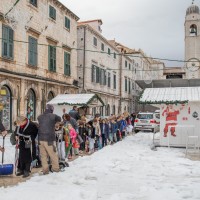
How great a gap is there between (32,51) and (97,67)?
40.0ft

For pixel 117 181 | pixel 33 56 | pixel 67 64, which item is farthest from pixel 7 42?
pixel 117 181

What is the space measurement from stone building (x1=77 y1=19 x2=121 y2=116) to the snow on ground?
1454 centimetres

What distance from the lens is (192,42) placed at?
65.6 m

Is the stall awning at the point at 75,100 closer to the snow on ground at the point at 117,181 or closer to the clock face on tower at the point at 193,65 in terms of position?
the snow on ground at the point at 117,181

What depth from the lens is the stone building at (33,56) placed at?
1833 cm

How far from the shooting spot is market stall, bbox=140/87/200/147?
46.4 ft

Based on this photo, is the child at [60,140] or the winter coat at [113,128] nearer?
the child at [60,140]

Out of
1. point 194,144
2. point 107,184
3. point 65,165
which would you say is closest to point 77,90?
point 194,144

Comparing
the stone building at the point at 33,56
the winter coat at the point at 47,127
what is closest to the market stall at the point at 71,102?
the stone building at the point at 33,56

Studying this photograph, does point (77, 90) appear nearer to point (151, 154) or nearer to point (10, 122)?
point (10, 122)

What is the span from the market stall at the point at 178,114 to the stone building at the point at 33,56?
6387 mm

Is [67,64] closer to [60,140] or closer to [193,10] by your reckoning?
[60,140]

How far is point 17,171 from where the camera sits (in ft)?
27.0

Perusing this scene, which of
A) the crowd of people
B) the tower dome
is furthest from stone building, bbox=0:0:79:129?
the tower dome
